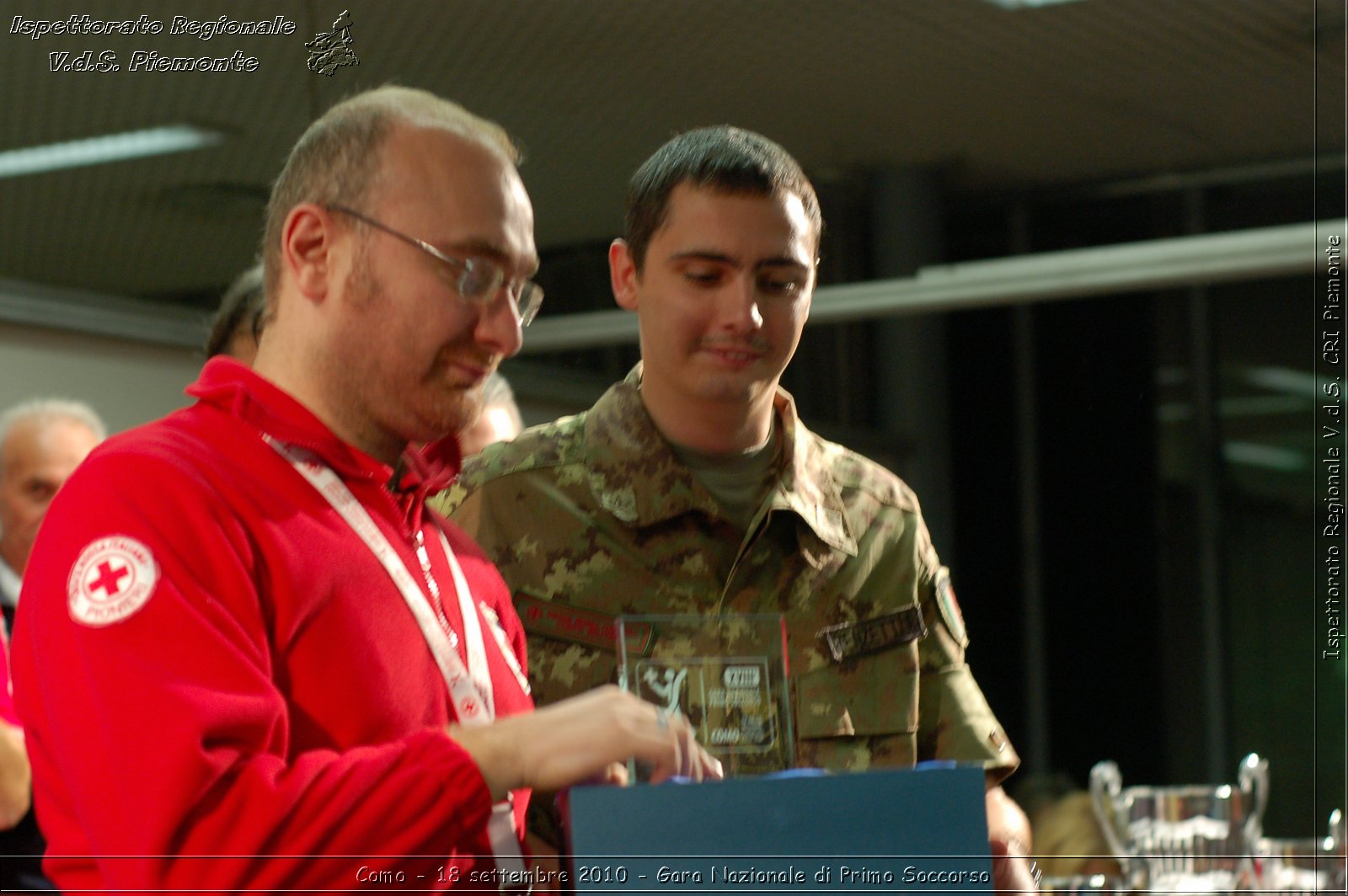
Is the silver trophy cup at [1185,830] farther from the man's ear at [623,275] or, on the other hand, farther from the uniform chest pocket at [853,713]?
the man's ear at [623,275]

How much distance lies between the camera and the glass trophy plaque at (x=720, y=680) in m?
1.12

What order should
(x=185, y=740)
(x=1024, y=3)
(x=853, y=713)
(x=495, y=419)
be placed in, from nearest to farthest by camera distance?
(x=185, y=740) < (x=853, y=713) < (x=495, y=419) < (x=1024, y=3)

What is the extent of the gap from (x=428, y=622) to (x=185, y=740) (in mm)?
240

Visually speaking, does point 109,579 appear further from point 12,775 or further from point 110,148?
point 110,148

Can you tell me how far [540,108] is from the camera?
235 cm

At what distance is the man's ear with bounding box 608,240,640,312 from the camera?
1.67 metres

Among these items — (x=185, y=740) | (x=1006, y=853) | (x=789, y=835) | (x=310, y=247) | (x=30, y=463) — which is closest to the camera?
(x=185, y=740)

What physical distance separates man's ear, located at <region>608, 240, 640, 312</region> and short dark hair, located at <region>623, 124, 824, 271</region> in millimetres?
14

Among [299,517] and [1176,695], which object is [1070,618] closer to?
[1176,695]

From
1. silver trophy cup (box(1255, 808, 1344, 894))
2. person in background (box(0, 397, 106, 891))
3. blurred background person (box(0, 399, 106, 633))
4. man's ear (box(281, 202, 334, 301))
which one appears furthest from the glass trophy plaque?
blurred background person (box(0, 399, 106, 633))

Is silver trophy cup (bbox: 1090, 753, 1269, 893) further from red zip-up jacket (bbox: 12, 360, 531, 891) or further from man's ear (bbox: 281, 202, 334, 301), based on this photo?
man's ear (bbox: 281, 202, 334, 301)

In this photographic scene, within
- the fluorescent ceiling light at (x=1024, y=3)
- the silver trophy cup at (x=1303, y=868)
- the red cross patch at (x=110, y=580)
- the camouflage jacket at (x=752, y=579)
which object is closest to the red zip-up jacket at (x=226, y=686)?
the red cross patch at (x=110, y=580)

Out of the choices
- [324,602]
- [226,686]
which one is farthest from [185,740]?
[324,602]

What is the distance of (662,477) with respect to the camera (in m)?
1.63
